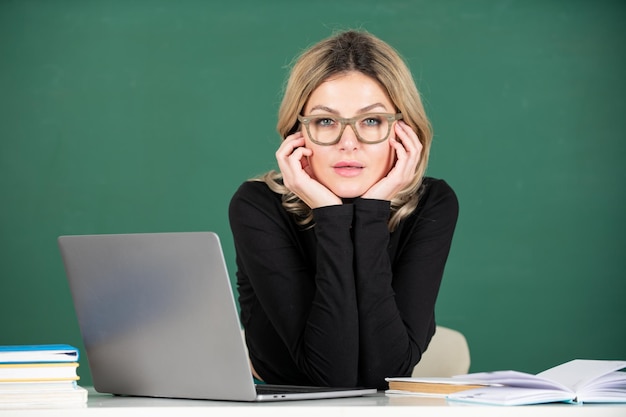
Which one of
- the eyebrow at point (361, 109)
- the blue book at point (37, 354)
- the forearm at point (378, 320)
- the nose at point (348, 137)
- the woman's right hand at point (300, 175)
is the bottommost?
the forearm at point (378, 320)

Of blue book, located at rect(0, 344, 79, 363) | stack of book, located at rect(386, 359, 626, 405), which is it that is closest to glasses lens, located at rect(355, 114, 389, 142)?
stack of book, located at rect(386, 359, 626, 405)

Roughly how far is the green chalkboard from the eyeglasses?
220 centimetres

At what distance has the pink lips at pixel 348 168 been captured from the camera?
6.71 ft

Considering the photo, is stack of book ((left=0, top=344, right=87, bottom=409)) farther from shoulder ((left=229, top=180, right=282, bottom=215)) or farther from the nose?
the nose

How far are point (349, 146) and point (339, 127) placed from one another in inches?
2.1

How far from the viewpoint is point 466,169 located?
4270 mm

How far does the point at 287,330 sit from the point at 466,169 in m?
2.56

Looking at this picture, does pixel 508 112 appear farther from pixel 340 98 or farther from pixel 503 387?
pixel 503 387

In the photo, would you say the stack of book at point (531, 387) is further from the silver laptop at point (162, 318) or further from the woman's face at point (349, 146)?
the woman's face at point (349, 146)

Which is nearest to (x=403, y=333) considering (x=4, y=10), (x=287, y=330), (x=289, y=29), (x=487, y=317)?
(x=287, y=330)

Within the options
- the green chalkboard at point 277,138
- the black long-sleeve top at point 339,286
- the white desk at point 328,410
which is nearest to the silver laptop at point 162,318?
the white desk at point 328,410

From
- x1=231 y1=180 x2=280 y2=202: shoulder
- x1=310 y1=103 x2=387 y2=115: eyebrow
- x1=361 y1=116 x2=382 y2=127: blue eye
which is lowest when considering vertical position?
x1=231 y1=180 x2=280 y2=202: shoulder

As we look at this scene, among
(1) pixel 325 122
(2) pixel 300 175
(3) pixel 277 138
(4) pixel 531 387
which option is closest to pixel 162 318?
(4) pixel 531 387

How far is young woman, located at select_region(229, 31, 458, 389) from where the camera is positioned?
182cm
